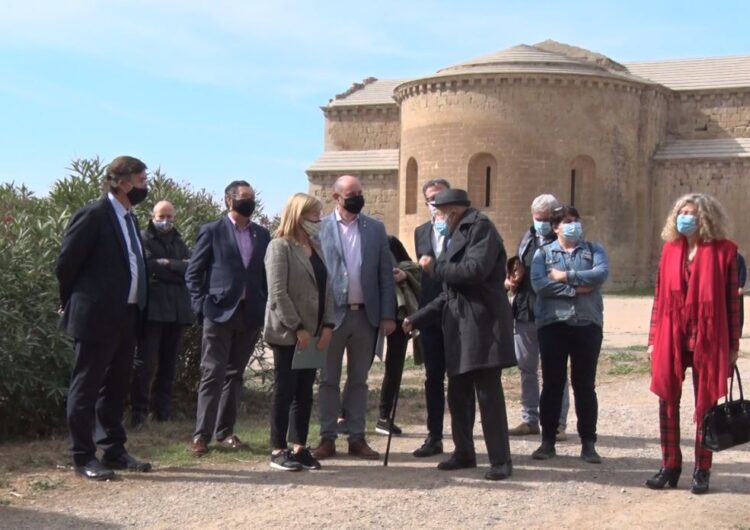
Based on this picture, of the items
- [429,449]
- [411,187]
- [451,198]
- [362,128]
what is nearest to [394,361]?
[429,449]

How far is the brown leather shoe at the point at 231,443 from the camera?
6668 millimetres

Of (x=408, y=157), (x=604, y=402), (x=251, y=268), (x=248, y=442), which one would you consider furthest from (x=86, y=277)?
(x=408, y=157)

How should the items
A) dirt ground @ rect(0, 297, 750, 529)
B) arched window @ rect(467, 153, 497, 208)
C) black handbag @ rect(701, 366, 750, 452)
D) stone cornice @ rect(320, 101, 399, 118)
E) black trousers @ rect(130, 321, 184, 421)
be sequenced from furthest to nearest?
1. stone cornice @ rect(320, 101, 399, 118)
2. arched window @ rect(467, 153, 497, 208)
3. black trousers @ rect(130, 321, 184, 421)
4. black handbag @ rect(701, 366, 750, 452)
5. dirt ground @ rect(0, 297, 750, 529)

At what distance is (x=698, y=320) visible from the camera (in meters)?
5.47

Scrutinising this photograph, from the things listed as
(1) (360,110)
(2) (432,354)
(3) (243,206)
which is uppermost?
(1) (360,110)

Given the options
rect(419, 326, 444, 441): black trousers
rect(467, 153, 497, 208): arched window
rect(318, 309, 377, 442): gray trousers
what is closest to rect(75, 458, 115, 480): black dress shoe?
rect(318, 309, 377, 442): gray trousers

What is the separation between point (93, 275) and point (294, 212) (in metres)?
1.24

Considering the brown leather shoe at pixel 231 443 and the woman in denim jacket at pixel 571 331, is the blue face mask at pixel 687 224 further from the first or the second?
the brown leather shoe at pixel 231 443

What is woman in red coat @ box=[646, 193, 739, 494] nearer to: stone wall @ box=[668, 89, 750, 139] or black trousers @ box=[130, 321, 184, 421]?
black trousers @ box=[130, 321, 184, 421]

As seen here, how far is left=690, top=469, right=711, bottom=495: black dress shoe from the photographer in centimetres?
553

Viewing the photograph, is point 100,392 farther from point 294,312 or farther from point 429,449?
point 429,449

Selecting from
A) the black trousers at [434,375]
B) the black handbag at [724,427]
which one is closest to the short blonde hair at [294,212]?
the black trousers at [434,375]

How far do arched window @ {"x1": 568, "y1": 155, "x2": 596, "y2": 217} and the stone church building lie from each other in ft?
0.10

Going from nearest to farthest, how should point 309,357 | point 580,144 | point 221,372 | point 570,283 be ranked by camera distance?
point 309,357 < point 570,283 < point 221,372 < point 580,144
